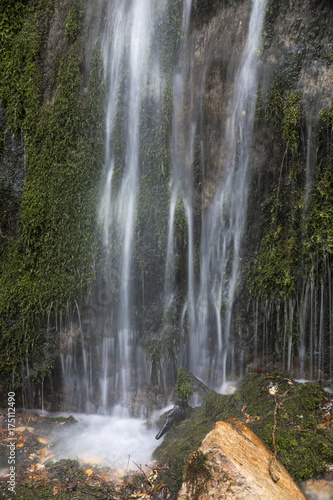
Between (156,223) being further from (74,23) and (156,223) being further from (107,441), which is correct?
(74,23)

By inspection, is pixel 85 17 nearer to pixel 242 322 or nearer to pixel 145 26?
pixel 145 26

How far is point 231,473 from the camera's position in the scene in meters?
2.28

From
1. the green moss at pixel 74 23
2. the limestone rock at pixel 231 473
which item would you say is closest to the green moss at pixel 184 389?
the limestone rock at pixel 231 473

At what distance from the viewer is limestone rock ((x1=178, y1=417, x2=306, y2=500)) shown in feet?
7.30

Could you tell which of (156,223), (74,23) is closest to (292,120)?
(156,223)

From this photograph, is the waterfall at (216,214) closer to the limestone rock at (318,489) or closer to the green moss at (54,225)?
the green moss at (54,225)

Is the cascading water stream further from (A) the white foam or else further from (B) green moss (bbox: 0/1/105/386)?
(A) the white foam

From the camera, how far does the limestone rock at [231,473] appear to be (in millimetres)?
2225

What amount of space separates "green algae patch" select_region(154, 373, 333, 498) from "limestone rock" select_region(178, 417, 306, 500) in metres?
0.29

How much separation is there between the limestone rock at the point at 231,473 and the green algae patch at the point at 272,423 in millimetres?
287

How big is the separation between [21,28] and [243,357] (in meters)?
6.65

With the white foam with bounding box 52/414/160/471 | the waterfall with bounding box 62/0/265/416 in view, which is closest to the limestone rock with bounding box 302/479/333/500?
the white foam with bounding box 52/414/160/471

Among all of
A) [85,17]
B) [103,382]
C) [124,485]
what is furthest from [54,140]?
[124,485]

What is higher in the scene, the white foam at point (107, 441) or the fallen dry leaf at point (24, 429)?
the white foam at point (107, 441)
